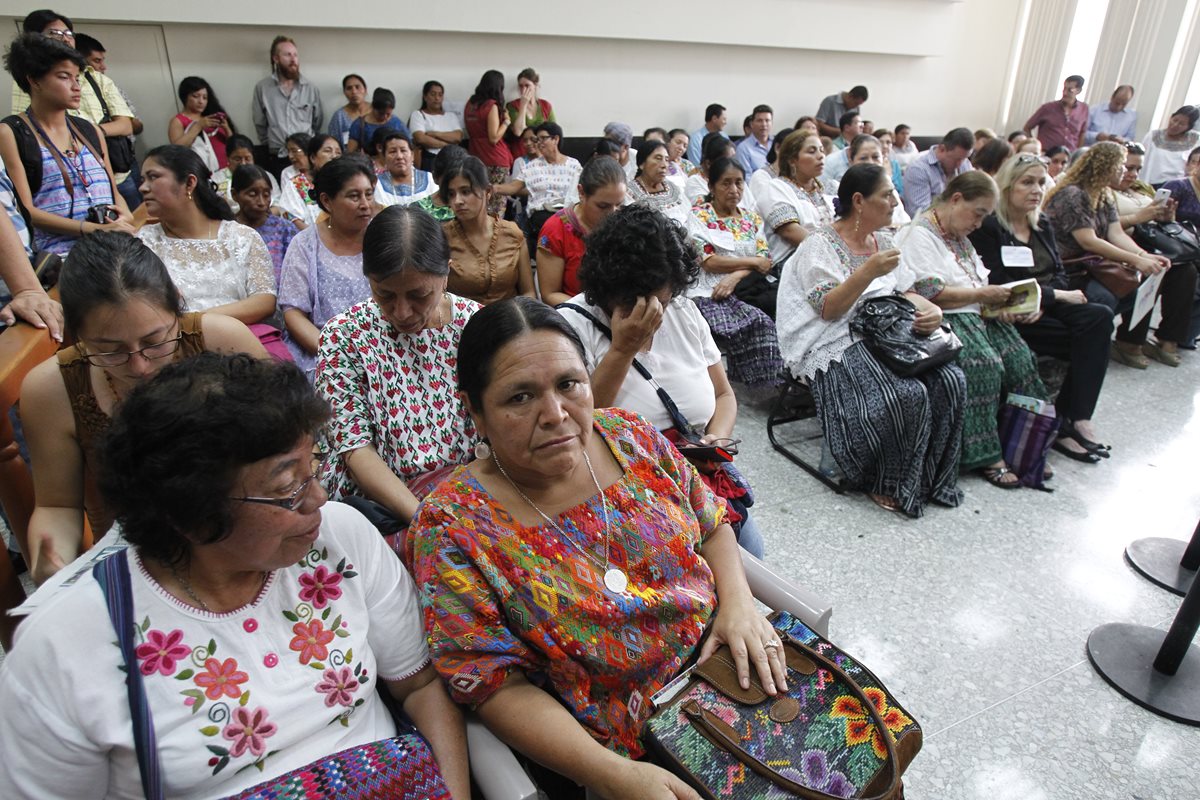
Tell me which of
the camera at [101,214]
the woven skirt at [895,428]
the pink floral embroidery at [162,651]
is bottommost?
the woven skirt at [895,428]

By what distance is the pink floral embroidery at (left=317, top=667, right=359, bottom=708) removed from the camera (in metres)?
0.98

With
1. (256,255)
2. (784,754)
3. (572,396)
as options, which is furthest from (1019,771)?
(256,255)

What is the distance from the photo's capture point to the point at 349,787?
899 millimetres

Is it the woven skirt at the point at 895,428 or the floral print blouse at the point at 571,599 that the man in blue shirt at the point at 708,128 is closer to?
the woven skirt at the point at 895,428

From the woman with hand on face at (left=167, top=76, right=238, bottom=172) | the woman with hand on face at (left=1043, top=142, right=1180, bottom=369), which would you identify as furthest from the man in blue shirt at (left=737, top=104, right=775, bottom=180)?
the woman with hand on face at (left=167, top=76, right=238, bottom=172)

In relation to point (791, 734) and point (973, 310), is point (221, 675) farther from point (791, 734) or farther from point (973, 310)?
point (973, 310)

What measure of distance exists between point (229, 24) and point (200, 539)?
697 cm

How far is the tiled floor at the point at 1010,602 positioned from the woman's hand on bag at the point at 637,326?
3.79 ft

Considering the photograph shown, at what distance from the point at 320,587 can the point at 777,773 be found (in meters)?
0.74

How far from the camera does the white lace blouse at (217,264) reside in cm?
235

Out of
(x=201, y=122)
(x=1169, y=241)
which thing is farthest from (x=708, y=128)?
(x=201, y=122)

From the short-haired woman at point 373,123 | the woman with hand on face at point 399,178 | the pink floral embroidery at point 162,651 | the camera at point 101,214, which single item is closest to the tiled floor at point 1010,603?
the pink floral embroidery at point 162,651

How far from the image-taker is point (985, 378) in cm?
292

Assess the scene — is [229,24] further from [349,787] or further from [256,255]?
[349,787]
